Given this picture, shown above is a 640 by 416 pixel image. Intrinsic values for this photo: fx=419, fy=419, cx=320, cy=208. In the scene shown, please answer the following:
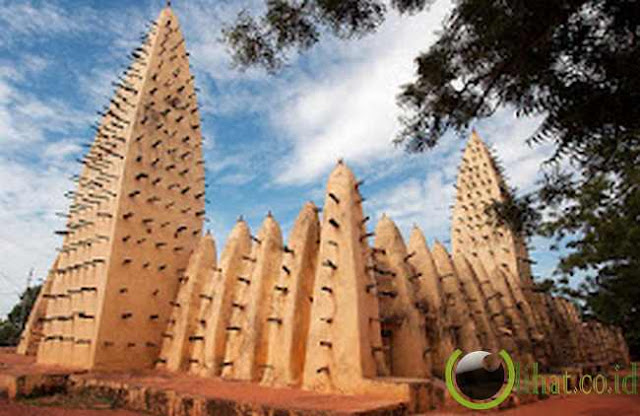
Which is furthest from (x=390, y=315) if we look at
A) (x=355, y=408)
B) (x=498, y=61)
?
(x=498, y=61)

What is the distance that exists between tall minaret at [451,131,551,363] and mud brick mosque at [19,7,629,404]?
31 cm

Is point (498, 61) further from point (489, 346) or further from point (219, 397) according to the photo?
point (489, 346)

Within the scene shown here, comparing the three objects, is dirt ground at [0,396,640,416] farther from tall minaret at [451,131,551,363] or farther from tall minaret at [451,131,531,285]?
tall minaret at [451,131,531,285]

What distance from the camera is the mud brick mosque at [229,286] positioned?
10211mm

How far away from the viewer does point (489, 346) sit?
14.8m

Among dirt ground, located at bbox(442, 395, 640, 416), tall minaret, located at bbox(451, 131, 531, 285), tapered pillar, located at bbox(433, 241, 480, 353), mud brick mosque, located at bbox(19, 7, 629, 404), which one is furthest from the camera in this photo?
tall minaret, located at bbox(451, 131, 531, 285)

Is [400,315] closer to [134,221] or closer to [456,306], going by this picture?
[456,306]

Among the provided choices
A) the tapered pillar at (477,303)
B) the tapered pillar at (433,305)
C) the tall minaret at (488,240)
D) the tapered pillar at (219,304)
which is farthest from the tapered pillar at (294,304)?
the tall minaret at (488,240)

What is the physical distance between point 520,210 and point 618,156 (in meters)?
1.69

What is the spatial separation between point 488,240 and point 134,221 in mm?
17936

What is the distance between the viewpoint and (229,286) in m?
13.8

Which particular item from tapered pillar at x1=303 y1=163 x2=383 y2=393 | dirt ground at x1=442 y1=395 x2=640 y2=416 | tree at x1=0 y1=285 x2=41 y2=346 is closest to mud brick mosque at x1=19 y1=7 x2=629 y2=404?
tapered pillar at x1=303 y1=163 x2=383 y2=393

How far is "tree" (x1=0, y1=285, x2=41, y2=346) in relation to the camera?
31.5 m

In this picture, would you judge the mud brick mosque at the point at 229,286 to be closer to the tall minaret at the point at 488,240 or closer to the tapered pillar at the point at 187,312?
the tapered pillar at the point at 187,312
